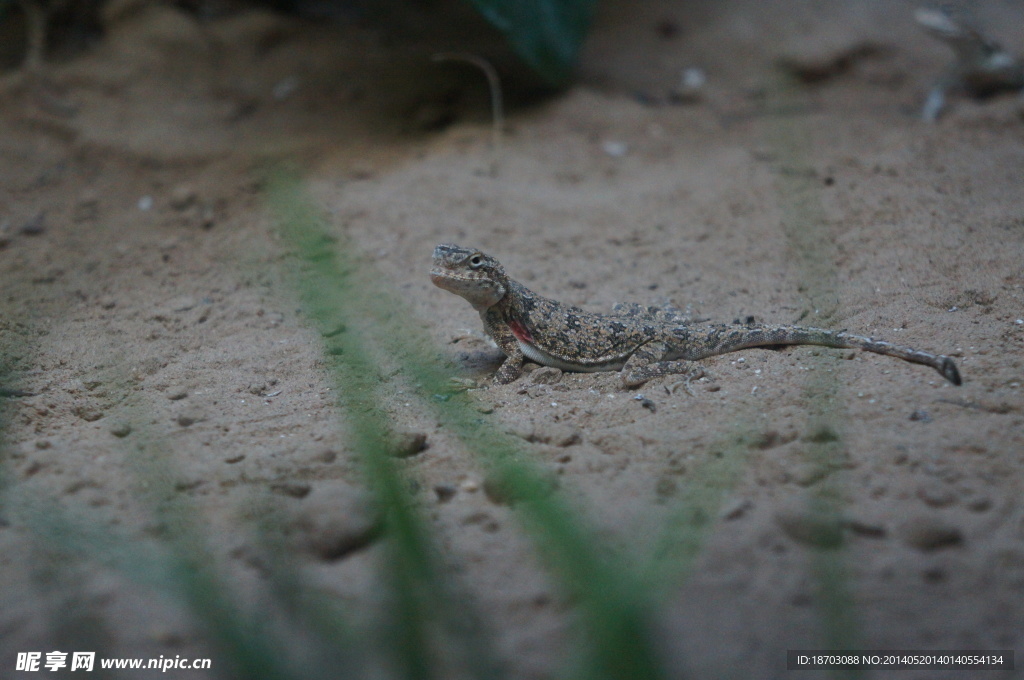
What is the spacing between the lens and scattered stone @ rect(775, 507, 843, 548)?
8.08 ft

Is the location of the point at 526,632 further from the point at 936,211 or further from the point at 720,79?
the point at 720,79

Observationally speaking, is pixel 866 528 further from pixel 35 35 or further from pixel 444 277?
pixel 35 35

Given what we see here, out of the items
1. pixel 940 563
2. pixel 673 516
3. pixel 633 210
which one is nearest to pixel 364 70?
pixel 633 210

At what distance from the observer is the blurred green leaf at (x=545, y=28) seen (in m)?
7.13

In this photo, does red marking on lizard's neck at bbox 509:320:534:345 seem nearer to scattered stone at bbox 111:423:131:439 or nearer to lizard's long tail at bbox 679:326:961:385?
lizard's long tail at bbox 679:326:961:385

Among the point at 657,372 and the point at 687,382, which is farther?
the point at 657,372

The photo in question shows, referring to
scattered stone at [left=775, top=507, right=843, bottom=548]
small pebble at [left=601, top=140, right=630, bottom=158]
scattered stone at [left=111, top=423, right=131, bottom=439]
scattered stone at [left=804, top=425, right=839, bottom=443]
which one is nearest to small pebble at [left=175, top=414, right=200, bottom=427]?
scattered stone at [left=111, top=423, right=131, bottom=439]

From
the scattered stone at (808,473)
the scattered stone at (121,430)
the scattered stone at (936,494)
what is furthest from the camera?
the scattered stone at (121,430)

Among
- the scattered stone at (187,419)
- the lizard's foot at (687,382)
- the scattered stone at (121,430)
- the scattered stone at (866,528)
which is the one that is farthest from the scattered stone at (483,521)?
the scattered stone at (121,430)

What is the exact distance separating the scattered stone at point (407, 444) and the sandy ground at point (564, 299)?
0.22ft

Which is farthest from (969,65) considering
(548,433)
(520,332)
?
(548,433)

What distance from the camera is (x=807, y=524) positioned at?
2.71 metres

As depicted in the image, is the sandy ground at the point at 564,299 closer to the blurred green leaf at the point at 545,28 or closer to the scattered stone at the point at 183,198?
the scattered stone at the point at 183,198

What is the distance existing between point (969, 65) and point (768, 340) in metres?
5.00
